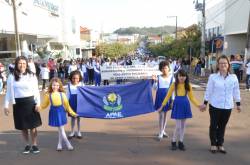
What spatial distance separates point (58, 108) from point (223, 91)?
2.99 meters

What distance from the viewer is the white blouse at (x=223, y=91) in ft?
23.1

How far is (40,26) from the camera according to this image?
38344mm

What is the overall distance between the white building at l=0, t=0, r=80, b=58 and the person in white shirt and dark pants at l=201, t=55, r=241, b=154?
72.3 feet

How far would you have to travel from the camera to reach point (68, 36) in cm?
5331

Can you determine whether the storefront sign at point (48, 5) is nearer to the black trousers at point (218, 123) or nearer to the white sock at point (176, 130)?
the white sock at point (176, 130)

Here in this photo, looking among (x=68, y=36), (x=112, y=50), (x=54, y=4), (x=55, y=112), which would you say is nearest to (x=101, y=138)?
(x=55, y=112)

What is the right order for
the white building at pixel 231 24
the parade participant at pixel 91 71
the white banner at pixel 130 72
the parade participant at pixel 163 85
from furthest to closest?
1. the white building at pixel 231 24
2. the parade participant at pixel 91 71
3. the white banner at pixel 130 72
4. the parade participant at pixel 163 85

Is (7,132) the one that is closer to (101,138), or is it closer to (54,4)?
(101,138)

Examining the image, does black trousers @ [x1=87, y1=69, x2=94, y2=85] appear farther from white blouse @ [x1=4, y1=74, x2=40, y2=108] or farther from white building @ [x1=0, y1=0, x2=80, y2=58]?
white blouse @ [x1=4, y1=74, x2=40, y2=108]

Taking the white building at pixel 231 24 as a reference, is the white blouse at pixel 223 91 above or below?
below

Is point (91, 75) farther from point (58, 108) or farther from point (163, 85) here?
point (58, 108)

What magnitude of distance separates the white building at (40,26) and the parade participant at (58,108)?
20473mm

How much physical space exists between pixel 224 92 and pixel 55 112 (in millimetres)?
3066

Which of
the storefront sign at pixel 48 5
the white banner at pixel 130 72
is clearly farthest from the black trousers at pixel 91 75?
the storefront sign at pixel 48 5
